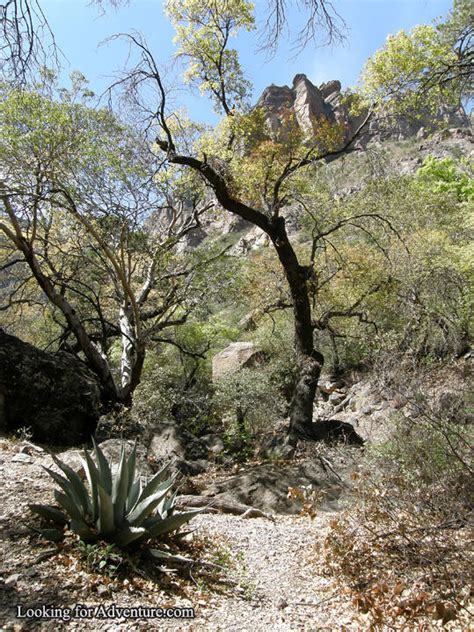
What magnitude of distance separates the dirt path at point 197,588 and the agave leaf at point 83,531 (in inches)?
6.2

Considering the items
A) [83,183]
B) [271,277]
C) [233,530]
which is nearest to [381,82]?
[83,183]

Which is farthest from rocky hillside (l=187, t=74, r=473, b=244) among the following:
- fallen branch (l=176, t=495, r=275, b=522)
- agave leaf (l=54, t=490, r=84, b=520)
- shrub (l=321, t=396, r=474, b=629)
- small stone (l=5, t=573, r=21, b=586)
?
small stone (l=5, t=573, r=21, b=586)

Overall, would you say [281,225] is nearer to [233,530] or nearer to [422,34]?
[422,34]

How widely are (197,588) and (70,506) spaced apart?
1066 millimetres

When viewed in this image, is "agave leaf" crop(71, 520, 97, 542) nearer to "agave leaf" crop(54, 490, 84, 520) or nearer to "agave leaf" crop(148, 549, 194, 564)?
"agave leaf" crop(54, 490, 84, 520)

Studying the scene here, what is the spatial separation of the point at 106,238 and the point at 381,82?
643 cm

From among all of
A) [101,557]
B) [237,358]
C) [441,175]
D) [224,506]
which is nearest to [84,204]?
[224,506]

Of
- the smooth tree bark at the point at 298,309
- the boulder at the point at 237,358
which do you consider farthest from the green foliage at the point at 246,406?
the boulder at the point at 237,358

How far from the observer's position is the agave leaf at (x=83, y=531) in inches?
115

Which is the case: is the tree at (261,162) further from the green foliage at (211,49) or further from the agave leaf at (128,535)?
the agave leaf at (128,535)

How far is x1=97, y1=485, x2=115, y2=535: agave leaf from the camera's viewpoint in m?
2.88

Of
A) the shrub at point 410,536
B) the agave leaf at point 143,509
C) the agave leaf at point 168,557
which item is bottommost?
the shrub at point 410,536

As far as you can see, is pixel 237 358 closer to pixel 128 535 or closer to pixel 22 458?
pixel 22 458

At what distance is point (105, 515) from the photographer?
2922 millimetres
